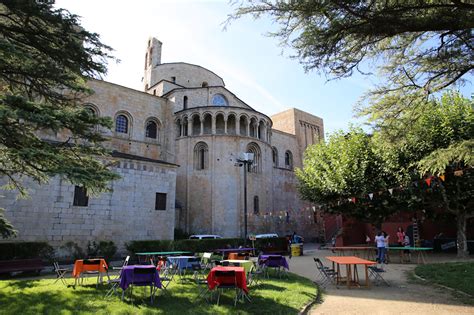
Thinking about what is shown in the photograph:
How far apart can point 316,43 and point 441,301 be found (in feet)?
24.1

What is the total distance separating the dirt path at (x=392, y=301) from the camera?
721 centimetres

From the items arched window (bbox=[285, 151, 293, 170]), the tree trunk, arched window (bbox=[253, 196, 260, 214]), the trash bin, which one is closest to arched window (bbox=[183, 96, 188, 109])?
arched window (bbox=[253, 196, 260, 214])

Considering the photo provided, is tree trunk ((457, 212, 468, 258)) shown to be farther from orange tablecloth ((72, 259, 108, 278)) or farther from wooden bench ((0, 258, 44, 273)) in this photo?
wooden bench ((0, 258, 44, 273))

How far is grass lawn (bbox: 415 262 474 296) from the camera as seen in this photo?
9.67 metres

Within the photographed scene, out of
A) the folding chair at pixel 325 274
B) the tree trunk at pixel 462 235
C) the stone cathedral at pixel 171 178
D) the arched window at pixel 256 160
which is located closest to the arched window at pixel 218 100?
the stone cathedral at pixel 171 178

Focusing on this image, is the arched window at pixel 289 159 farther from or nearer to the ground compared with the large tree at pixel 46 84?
farther from the ground

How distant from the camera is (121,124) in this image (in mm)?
27891

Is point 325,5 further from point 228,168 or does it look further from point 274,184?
point 274,184

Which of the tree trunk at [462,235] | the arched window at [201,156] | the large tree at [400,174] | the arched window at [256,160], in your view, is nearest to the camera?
the large tree at [400,174]

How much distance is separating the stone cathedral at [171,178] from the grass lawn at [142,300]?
820 centimetres

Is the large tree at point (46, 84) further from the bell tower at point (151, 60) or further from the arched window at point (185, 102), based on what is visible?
the bell tower at point (151, 60)

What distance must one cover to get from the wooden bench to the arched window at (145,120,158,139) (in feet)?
56.1

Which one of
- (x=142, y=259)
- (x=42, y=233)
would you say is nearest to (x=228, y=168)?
(x=142, y=259)

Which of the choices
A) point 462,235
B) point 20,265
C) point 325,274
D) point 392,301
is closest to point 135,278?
point 325,274
